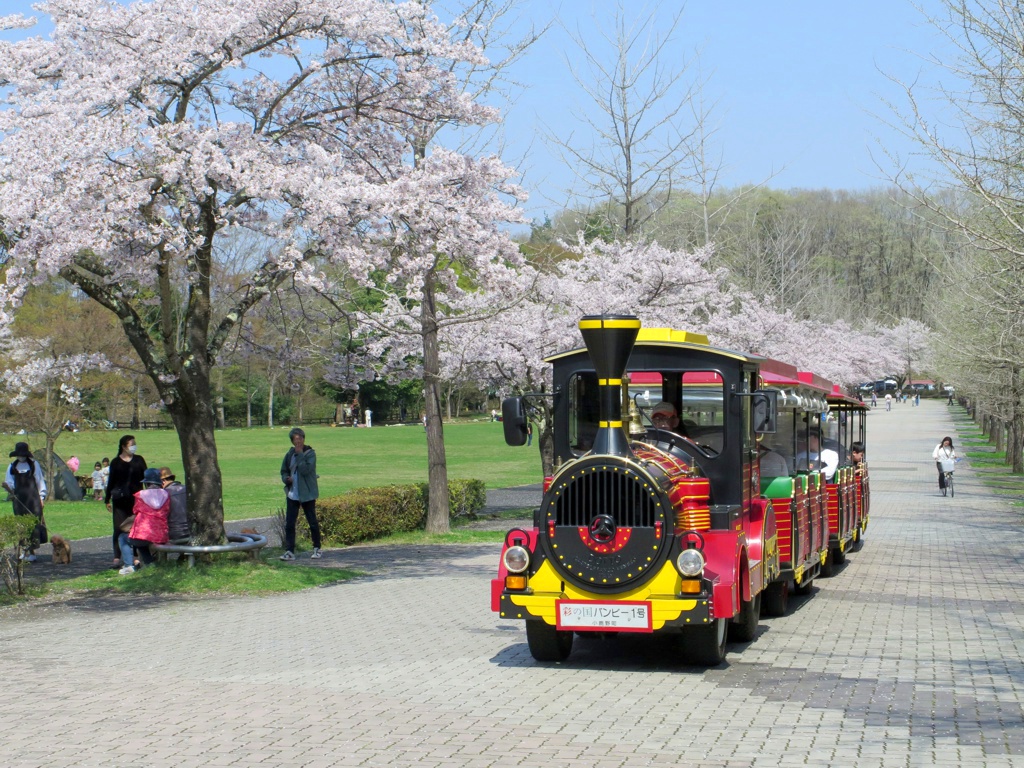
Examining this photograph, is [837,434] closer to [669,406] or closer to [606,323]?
[669,406]

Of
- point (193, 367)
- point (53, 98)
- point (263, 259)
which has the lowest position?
point (193, 367)

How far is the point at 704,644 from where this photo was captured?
29.6ft

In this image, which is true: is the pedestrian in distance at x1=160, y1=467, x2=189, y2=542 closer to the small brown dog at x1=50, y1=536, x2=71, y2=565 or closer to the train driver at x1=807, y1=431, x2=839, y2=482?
the small brown dog at x1=50, y1=536, x2=71, y2=565

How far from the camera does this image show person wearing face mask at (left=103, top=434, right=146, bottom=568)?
15148mm

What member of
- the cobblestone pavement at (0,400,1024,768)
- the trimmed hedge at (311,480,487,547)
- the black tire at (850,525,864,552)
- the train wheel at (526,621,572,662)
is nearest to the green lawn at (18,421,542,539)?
the trimmed hedge at (311,480,487,547)

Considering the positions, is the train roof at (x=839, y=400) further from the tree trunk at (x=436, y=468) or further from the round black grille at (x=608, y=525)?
the round black grille at (x=608, y=525)

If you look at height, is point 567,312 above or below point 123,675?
above

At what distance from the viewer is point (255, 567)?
14227mm

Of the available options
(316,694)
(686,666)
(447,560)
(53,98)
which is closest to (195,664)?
(316,694)

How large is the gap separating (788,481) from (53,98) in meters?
8.21

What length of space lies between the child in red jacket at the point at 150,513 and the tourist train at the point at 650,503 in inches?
235

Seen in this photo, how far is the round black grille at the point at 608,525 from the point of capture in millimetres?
8797

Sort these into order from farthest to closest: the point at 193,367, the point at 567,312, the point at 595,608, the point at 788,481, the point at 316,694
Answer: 1. the point at 567,312
2. the point at 193,367
3. the point at 788,481
4. the point at 595,608
5. the point at 316,694

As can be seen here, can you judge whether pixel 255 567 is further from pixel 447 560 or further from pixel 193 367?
pixel 447 560
